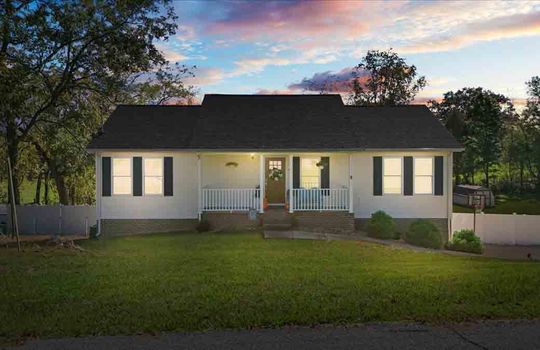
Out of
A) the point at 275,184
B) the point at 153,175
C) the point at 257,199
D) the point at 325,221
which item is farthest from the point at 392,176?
the point at 153,175

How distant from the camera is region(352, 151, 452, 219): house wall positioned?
2022 cm

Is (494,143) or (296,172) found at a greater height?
(494,143)

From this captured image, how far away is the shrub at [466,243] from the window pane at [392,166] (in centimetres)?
343

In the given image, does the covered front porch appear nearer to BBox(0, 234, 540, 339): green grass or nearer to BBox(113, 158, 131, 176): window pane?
BBox(113, 158, 131, 176): window pane

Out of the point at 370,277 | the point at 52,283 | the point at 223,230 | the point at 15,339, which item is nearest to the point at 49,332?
the point at 15,339

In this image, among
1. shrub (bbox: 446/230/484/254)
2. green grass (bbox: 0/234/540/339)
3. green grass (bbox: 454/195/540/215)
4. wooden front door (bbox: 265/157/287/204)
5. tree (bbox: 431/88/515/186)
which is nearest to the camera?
green grass (bbox: 0/234/540/339)

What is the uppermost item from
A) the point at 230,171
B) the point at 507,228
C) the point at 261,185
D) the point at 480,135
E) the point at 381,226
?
the point at 480,135

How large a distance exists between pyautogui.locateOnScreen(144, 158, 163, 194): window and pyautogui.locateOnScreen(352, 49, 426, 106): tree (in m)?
23.8

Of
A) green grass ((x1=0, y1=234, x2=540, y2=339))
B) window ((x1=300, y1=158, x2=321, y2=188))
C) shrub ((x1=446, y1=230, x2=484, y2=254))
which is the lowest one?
shrub ((x1=446, y1=230, x2=484, y2=254))

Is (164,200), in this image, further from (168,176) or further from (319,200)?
(319,200)

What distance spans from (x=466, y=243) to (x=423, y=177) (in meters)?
3.48

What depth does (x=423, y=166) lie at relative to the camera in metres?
20.2

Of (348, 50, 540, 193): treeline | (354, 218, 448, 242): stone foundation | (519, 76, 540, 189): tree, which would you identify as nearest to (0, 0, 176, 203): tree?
(354, 218, 448, 242): stone foundation

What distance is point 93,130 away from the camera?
2498 cm
